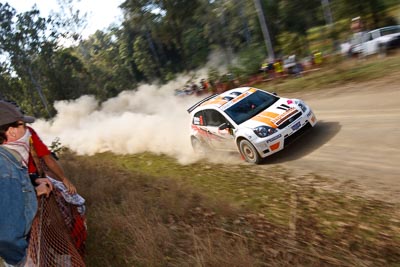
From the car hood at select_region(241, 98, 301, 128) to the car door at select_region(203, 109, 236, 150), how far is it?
690mm

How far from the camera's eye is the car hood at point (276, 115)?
344 inches

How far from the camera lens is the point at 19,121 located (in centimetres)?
332

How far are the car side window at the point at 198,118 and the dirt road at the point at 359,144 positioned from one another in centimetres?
266

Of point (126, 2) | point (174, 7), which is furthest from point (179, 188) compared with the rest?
point (126, 2)

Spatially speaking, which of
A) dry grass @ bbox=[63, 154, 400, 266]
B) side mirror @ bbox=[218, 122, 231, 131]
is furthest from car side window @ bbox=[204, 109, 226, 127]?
dry grass @ bbox=[63, 154, 400, 266]

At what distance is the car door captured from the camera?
9.67 meters

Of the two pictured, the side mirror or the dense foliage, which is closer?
the side mirror

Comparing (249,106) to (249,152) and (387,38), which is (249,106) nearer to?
(249,152)

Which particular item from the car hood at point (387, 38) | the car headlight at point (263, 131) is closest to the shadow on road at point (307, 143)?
the car headlight at point (263, 131)

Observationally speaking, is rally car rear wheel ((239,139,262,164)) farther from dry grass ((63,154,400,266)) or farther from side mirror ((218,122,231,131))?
dry grass ((63,154,400,266))

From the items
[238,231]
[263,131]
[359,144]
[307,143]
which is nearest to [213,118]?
[263,131]

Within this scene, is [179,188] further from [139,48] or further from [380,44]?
[139,48]

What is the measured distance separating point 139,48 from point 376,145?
4896cm

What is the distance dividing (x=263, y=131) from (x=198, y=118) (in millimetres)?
2892
